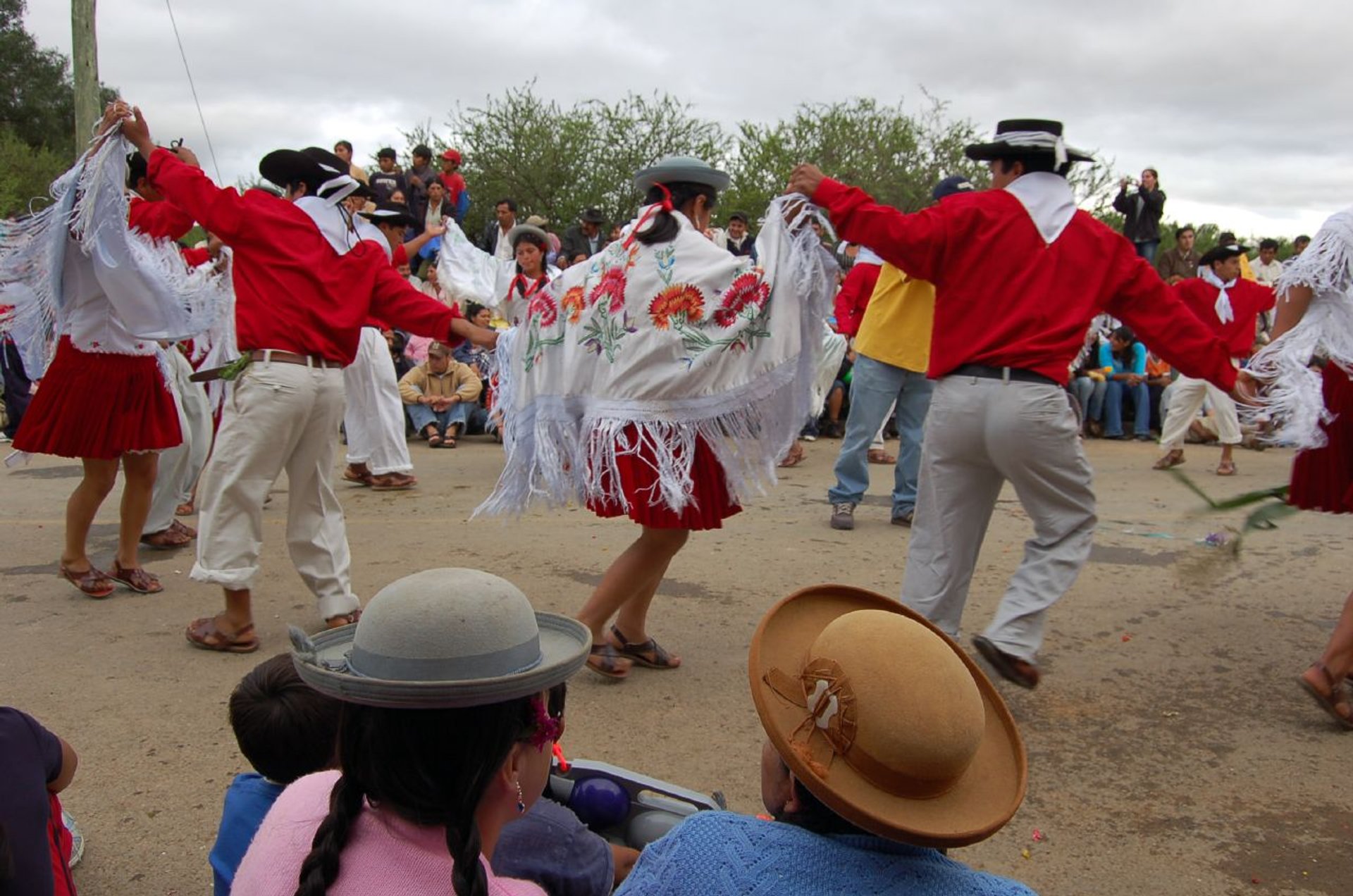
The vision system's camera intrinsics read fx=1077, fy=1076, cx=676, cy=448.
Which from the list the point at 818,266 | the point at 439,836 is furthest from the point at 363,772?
the point at 818,266

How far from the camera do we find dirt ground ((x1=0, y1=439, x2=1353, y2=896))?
2785mm

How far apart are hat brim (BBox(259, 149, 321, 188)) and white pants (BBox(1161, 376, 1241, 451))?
7.21 m

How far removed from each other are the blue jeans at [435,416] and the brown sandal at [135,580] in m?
5.34

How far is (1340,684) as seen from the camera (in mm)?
3488

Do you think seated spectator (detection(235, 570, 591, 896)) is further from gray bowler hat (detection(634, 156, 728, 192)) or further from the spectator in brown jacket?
the spectator in brown jacket

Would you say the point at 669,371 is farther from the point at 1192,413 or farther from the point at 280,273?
the point at 1192,413

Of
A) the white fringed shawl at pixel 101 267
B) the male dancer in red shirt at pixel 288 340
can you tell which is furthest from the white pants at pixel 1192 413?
the white fringed shawl at pixel 101 267

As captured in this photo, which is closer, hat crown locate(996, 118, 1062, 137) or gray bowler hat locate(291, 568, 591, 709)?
gray bowler hat locate(291, 568, 591, 709)

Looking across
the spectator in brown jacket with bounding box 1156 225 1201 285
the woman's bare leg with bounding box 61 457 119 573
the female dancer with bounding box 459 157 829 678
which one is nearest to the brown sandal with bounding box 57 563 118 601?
the woman's bare leg with bounding box 61 457 119 573

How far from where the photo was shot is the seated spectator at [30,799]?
1.72 meters

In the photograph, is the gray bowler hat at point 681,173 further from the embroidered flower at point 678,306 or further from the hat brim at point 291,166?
the hat brim at point 291,166

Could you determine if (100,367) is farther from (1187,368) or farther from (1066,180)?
(1187,368)

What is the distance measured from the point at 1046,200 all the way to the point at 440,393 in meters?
7.64

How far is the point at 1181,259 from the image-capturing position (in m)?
15.1
